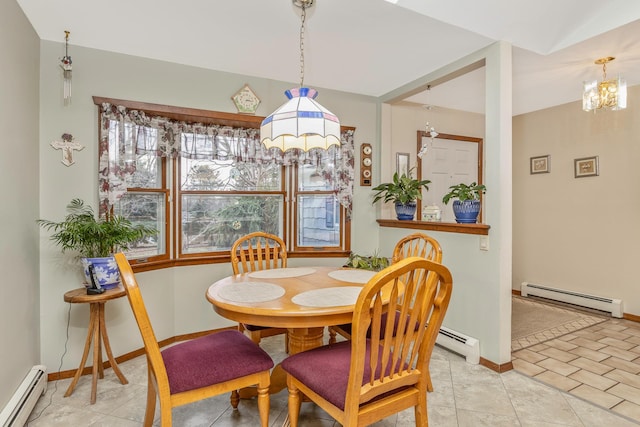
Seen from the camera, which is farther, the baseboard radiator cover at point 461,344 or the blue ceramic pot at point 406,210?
the blue ceramic pot at point 406,210

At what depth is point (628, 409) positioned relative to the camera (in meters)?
2.12

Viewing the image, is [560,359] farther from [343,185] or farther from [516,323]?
[343,185]

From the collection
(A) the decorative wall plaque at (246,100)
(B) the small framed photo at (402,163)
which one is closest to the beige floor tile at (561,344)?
(B) the small framed photo at (402,163)

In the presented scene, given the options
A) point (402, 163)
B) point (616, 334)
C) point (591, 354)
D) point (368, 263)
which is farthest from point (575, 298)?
point (368, 263)

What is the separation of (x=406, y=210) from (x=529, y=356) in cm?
160

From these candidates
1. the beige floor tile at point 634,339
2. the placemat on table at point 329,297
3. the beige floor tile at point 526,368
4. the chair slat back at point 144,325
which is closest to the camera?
the chair slat back at point 144,325

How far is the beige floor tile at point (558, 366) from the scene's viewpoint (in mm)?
2609

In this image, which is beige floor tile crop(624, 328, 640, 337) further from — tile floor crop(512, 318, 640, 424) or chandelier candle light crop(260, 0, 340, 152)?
chandelier candle light crop(260, 0, 340, 152)

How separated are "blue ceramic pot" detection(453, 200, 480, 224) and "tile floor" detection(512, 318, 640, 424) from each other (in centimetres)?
115

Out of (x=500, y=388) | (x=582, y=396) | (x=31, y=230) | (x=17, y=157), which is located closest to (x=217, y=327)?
(x=31, y=230)

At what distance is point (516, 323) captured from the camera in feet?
11.9

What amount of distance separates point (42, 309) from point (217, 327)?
1321 mm

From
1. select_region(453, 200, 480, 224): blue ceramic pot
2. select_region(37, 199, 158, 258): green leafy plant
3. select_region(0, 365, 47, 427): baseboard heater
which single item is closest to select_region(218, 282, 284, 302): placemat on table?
select_region(37, 199, 158, 258): green leafy plant

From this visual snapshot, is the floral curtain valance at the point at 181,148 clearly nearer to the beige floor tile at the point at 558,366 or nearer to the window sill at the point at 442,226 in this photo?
the window sill at the point at 442,226
